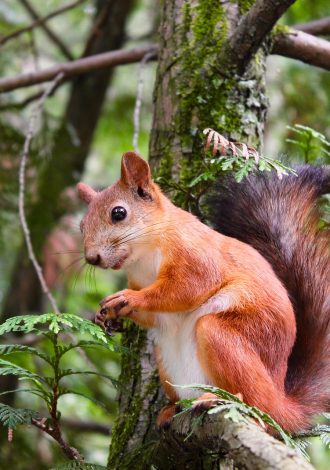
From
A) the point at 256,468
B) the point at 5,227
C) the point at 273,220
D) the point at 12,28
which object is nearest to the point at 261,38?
the point at 273,220

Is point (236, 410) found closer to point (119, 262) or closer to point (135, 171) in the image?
point (119, 262)

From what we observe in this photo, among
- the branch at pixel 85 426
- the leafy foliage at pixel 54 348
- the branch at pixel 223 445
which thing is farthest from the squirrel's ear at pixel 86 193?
the branch at pixel 85 426

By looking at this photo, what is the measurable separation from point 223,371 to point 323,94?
2942 mm

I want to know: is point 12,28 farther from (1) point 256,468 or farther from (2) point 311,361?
(1) point 256,468

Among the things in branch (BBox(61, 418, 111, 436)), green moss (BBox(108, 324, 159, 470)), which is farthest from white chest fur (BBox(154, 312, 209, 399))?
branch (BBox(61, 418, 111, 436))

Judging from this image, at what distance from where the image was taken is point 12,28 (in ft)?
16.0

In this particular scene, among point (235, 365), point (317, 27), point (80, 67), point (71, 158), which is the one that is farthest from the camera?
point (71, 158)

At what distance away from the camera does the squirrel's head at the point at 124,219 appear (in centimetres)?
211

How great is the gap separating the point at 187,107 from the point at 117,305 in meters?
0.82

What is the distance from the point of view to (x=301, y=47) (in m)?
2.68

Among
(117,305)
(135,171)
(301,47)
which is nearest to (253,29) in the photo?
(301,47)

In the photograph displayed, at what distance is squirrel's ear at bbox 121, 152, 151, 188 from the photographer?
7.21ft

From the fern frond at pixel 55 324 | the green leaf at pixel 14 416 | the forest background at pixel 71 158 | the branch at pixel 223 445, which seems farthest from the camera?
the forest background at pixel 71 158

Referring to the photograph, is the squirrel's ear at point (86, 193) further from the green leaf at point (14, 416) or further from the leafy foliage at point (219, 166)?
the green leaf at point (14, 416)
